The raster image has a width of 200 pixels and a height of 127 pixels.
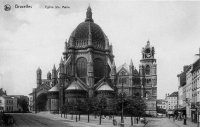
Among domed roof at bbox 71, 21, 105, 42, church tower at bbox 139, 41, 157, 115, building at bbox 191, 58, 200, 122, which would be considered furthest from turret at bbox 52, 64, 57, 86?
building at bbox 191, 58, 200, 122

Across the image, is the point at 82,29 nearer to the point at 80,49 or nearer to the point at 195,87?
the point at 80,49

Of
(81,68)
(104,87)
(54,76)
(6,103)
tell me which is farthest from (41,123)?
(6,103)

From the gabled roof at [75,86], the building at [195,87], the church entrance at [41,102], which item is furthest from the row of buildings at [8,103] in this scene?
the building at [195,87]

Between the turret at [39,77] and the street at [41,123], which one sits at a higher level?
the turret at [39,77]

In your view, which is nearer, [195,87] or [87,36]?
[195,87]

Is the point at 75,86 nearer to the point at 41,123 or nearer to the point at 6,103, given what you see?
the point at 6,103

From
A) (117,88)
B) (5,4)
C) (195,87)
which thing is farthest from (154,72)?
(5,4)

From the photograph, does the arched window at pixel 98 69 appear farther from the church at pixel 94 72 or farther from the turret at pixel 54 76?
the turret at pixel 54 76

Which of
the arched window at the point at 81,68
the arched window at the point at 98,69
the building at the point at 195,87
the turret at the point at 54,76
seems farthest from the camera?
the arched window at the point at 98,69
